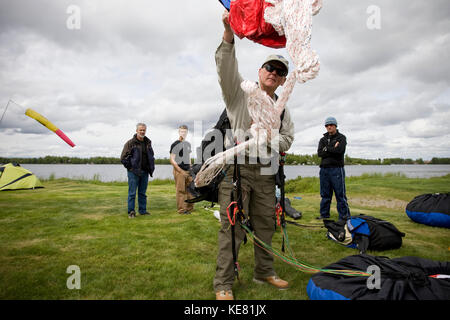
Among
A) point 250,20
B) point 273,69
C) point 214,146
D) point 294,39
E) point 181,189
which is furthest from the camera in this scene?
point 181,189

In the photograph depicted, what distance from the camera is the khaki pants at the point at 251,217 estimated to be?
8.25 feet

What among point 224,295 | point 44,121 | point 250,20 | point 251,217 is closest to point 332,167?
point 251,217

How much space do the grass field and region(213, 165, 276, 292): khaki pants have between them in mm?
256

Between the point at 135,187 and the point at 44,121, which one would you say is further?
A: the point at 135,187

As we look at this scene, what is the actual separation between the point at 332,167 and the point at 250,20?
521 centimetres

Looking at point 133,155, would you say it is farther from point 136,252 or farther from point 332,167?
point 332,167

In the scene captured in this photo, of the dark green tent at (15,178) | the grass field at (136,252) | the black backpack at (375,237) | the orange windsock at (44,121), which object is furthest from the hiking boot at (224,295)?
the dark green tent at (15,178)

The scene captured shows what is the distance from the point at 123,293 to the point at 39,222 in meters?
4.26

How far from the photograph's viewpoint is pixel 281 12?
1747mm

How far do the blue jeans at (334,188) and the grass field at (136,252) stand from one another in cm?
70

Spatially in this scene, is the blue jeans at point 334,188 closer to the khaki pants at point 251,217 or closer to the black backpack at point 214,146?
the khaki pants at point 251,217

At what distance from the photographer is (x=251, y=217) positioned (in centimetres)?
284
